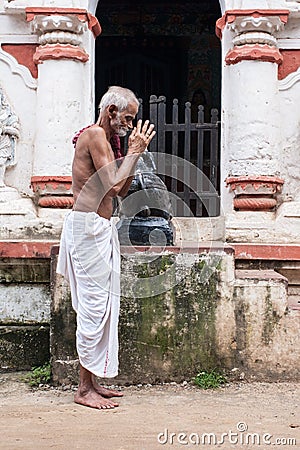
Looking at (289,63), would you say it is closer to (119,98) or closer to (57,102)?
(57,102)

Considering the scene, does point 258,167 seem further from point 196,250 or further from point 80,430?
point 80,430

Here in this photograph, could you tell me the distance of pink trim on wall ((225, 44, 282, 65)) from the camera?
5.55 metres

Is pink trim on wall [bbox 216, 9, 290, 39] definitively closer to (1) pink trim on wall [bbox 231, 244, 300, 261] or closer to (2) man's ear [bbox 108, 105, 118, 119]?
(1) pink trim on wall [bbox 231, 244, 300, 261]

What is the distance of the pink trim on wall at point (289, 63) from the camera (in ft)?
18.8

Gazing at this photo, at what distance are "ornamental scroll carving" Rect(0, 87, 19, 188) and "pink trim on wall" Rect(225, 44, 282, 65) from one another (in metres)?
1.91

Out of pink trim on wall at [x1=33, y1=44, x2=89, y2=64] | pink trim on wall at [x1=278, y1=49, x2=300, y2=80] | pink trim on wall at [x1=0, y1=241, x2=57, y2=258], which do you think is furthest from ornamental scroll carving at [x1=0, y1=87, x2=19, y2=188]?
pink trim on wall at [x1=278, y1=49, x2=300, y2=80]

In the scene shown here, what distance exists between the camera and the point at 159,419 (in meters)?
3.54

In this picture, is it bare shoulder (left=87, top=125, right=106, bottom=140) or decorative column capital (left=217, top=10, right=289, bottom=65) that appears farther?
decorative column capital (left=217, top=10, right=289, bottom=65)

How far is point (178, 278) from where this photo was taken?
4.32 m

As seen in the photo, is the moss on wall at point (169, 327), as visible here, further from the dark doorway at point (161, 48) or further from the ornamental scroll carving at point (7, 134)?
the dark doorway at point (161, 48)

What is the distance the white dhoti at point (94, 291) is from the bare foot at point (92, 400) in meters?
0.15

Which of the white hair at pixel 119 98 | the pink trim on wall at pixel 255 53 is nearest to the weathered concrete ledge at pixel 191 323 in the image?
the white hair at pixel 119 98

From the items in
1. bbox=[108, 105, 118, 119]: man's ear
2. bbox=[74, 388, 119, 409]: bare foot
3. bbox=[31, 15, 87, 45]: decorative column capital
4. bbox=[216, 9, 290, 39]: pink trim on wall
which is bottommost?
bbox=[74, 388, 119, 409]: bare foot

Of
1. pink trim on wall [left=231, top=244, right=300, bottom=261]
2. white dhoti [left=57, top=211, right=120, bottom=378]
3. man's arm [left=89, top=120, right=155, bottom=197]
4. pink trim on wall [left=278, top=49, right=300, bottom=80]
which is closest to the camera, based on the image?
man's arm [left=89, top=120, right=155, bottom=197]
